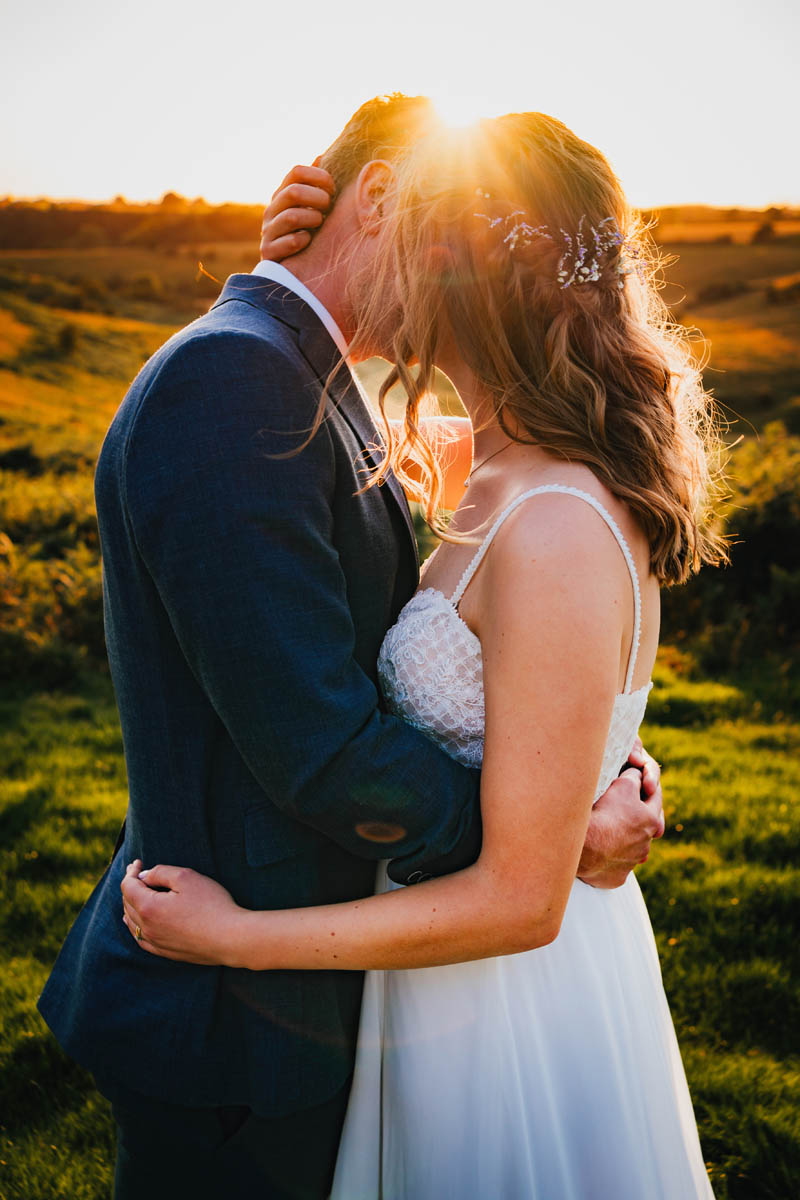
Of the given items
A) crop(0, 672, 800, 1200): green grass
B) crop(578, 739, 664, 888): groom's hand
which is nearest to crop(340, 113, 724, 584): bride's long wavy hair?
crop(578, 739, 664, 888): groom's hand

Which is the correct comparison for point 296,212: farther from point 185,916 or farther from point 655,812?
point 655,812

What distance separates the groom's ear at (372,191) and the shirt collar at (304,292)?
220 millimetres

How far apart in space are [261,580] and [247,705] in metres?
0.22

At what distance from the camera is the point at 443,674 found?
1729 mm

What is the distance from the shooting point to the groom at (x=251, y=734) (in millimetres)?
1356

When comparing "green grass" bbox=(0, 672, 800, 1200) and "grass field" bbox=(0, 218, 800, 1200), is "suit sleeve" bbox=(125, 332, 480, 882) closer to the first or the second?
"grass field" bbox=(0, 218, 800, 1200)

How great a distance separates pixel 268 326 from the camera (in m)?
1.56

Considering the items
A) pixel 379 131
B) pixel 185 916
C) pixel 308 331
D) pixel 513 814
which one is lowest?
pixel 185 916

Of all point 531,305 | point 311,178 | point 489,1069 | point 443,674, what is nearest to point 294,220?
point 311,178

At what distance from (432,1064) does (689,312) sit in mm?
18398

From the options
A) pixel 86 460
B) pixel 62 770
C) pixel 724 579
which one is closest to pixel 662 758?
pixel 724 579

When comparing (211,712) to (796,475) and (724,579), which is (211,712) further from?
(796,475)

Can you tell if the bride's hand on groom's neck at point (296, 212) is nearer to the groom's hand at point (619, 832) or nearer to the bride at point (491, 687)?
the bride at point (491, 687)

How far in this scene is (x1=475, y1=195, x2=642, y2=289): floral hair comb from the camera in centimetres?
168
